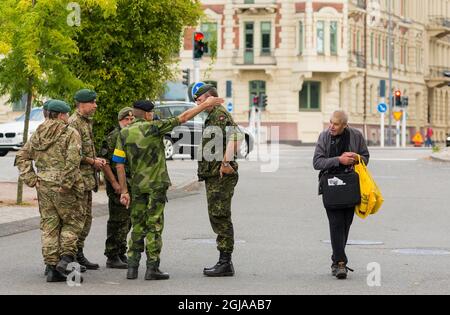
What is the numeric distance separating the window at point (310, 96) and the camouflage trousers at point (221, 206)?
214 ft

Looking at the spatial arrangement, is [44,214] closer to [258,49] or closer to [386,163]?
[386,163]

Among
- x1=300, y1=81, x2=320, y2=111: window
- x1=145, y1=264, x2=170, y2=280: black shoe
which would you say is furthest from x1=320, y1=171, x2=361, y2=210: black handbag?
x1=300, y1=81, x2=320, y2=111: window

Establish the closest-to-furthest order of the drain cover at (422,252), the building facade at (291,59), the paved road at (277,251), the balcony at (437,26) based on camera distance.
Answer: the paved road at (277,251), the drain cover at (422,252), the building facade at (291,59), the balcony at (437,26)

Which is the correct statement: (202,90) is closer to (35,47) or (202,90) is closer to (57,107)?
(57,107)

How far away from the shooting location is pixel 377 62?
85812 millimetres

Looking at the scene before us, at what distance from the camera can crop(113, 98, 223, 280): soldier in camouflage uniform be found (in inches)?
485

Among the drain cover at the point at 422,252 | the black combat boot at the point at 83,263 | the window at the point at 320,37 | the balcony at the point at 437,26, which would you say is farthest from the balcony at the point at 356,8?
the black combat boot at the point at 83,263

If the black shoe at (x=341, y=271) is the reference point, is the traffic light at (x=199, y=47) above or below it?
above

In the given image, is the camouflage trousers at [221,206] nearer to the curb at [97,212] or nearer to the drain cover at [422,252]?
the drain cover at [422,252]

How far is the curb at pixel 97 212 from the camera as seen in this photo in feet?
56.7

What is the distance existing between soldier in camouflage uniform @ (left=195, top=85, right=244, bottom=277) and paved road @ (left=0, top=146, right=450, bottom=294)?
0.99 ft

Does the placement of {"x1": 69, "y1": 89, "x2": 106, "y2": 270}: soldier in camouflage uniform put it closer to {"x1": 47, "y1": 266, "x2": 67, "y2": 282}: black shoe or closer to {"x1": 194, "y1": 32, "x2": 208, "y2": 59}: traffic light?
{"x1": 47, "y1": 266, "x2": 67, "y2": 282}: black shoe

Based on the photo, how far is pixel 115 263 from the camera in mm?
13406
